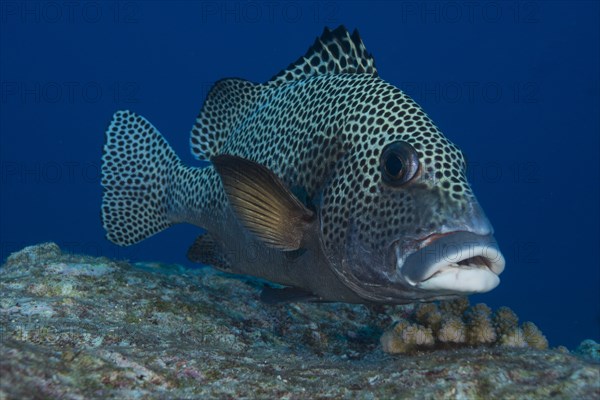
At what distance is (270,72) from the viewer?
393 ft

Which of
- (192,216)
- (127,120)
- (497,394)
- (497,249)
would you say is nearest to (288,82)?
(192,216)

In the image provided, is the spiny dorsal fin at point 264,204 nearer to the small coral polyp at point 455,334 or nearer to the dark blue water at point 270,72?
the small coral polyp at point 455,334

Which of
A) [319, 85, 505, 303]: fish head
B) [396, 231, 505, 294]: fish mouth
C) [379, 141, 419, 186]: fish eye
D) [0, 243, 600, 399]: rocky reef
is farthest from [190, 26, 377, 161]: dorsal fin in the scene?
[396, 231, 505, 294]: fish mouth

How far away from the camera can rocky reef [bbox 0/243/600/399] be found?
93.4 inches

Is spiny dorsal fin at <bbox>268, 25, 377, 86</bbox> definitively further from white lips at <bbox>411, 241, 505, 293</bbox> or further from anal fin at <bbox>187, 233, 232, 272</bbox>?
white lips at <bbox>411, 241, 505, 293</bbox>

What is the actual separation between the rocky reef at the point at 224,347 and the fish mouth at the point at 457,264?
1.40 feet

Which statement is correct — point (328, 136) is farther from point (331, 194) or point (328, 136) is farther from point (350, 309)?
point (350, 309)

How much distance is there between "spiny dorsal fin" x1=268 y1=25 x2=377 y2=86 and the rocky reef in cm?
255

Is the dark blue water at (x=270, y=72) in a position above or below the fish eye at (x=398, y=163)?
above

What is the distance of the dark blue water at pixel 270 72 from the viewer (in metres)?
93.6

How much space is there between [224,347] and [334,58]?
3176 mm

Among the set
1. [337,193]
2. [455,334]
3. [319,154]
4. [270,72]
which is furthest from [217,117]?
[270,72]

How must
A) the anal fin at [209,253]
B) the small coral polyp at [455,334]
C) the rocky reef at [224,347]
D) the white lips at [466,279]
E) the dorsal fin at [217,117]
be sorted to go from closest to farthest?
the rocky reef at [224,347], the white lips at [466,279], the small coral polyp at [455,334], the anal fin at [209,253], the dorsal fin at [217,117]

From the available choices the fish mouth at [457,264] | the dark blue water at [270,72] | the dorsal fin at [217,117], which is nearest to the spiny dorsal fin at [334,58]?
the dorsal fin at [217,117]
